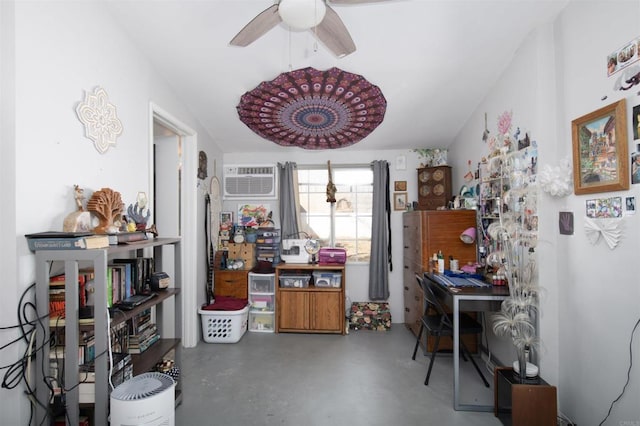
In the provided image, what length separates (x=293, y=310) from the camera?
11.2 feet

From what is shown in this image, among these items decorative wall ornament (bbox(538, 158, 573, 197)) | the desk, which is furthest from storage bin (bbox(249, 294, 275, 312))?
decorative wall ornament (bbox(538, 158, 573, 197))

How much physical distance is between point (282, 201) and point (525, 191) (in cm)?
260

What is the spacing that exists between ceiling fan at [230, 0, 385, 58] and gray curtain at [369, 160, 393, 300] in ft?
7.17

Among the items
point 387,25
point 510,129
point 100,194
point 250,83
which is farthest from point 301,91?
point 510,129

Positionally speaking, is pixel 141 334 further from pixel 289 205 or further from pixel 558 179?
pixel 558 179

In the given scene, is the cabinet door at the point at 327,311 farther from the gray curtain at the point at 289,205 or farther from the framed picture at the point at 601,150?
the framed picture at the point at 601,150

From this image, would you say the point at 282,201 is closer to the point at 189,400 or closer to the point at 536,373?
the point at 189,400

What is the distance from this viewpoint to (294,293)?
11.1 feet

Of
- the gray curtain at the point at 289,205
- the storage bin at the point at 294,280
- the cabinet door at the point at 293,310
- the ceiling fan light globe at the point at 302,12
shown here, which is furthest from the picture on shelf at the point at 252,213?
the ceiling fan light globe at the point at 302,12

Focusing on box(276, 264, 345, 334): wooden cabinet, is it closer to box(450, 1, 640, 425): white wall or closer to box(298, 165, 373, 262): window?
box(298, 165, 373, 262): window

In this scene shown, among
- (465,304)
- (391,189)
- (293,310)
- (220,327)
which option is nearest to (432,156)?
(391,189)

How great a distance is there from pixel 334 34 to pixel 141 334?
7.30 ft

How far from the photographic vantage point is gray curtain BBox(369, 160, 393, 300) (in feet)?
12.1

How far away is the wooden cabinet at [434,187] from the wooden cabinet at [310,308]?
4.13ft
